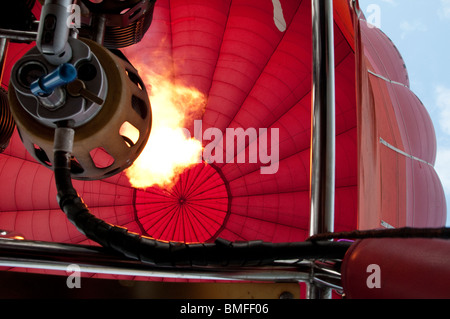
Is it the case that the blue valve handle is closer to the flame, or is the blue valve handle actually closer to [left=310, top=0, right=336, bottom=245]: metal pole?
[left=310, top=0, right=336, bottom=245]: metal pole

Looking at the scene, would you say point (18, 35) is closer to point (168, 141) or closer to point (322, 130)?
point (322, 130)

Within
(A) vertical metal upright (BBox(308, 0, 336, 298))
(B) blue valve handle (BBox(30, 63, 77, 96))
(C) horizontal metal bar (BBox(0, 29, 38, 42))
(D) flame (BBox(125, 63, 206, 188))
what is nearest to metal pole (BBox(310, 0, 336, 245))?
(A) vertical metal upright (BBox(308, 0, 336, 298))

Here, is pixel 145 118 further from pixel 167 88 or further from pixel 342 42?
pixel 167 88

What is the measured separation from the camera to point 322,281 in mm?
417

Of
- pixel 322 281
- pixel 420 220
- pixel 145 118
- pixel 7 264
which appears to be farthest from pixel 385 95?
pixel 7 264

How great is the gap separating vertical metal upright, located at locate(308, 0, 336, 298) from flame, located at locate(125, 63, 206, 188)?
11.9 feet

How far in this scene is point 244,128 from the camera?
4258mm

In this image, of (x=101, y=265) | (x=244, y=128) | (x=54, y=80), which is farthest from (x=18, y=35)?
(x=244, y=128)

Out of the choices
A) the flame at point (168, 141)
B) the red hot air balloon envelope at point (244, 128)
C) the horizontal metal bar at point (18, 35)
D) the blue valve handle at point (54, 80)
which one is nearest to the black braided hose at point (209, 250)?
the blue valve handle at point (54, 80)

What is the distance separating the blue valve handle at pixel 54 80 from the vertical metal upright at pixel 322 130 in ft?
1.02

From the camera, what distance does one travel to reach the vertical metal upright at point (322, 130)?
1.55 feet

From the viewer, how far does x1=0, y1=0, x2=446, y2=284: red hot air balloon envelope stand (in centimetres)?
339

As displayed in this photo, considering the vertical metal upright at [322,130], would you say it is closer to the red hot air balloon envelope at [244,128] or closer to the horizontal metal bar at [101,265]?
the horizontal metal bar at [101,265]

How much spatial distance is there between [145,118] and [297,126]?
11.2 ft
